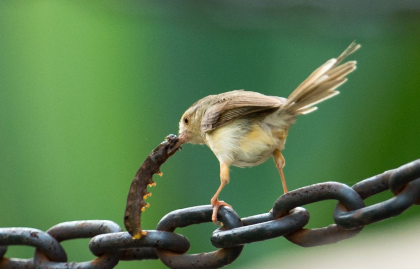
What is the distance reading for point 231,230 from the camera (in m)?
1.67

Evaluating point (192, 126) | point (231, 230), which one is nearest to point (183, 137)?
point (192, 126)

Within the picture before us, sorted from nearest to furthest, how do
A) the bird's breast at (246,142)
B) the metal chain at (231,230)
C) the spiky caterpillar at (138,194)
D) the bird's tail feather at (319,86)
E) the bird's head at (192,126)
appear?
the metal chain at (231,230) → the spiky caterpillar at (138,194) → the bird's tail feather at (319,86) → the bird's breast at (246,142) → the bird's head at (192,126)

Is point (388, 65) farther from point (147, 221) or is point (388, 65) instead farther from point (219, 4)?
point (147, 221)

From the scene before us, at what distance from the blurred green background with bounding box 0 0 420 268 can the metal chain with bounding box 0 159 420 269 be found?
1.48 m

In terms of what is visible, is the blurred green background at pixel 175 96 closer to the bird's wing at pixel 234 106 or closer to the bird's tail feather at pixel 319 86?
the bird's wing at pixel 234 106

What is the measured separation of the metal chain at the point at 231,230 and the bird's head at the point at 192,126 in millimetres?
1017

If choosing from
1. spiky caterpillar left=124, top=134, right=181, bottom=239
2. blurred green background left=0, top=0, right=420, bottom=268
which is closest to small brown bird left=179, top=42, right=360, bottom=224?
spiky caterpillar left=124, top=134, right=181, bottom=239

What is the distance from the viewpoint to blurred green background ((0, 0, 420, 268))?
3.48 meters

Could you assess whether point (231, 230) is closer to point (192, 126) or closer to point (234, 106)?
point (234, 106)

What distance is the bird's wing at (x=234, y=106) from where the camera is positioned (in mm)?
2441

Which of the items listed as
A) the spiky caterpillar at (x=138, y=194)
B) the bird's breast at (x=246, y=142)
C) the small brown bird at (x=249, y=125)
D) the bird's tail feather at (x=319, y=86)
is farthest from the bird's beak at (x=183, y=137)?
the spiky caterpillar at (x=138, y=194)

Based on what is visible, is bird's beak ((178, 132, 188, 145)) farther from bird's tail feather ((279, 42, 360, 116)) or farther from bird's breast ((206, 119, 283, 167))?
bird's tail feather ((279, 42, 360, 116))

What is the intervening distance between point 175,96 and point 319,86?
1.59m

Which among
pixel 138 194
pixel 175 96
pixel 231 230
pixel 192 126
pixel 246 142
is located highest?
pixel 175 96
